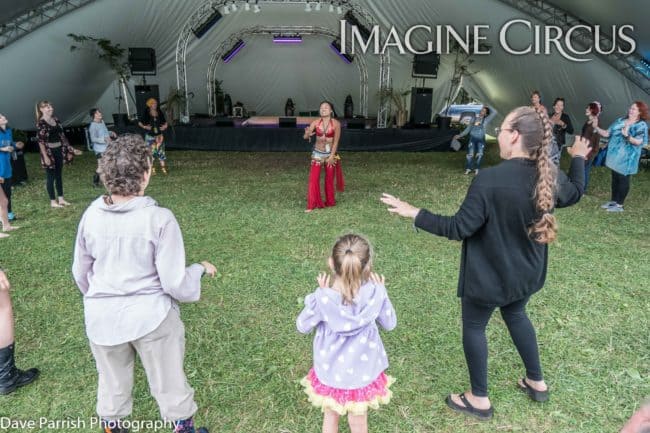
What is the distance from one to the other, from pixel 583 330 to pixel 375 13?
40.1ft

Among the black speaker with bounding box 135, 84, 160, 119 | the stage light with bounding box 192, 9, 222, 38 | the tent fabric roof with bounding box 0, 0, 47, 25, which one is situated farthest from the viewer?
the stage light with bounding box 192, 9, 222, 38

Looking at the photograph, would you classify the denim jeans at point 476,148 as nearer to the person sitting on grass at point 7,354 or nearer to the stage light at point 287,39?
the person sitting on grass at point 7,354

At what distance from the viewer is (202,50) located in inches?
625

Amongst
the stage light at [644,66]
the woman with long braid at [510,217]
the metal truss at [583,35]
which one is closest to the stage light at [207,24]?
the metal truss at [583,35]

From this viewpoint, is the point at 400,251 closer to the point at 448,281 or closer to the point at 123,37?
the point at 448,281

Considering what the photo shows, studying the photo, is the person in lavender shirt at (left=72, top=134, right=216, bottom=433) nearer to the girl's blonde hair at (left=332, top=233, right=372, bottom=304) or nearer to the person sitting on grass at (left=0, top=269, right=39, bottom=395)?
the girl's blonde hair at (left=332, top=233, right=372, bottom=304)

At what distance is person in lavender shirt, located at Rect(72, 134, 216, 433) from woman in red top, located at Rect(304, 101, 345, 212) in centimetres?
460

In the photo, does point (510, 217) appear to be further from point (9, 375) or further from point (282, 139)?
point (282, 139)

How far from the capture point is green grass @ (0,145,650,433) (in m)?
2.71

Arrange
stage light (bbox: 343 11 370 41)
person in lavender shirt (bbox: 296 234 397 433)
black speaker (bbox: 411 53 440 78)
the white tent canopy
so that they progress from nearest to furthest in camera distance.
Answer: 1. person in lavender shirt (bbox: 296 234 397 433)
2. the white tent canopy
3. black speaker (bbox: 411 53 440 78)
4. stage light (bbox: 343 11 370 41)

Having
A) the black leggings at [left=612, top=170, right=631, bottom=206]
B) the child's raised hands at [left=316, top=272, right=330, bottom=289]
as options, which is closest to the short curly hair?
the child's raised hands at [left=316, top=272, right=330, bottom=289]

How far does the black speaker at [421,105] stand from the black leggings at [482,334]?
1165 cm

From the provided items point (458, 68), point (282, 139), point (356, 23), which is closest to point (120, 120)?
point (282, 139)

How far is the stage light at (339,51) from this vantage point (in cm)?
1669
